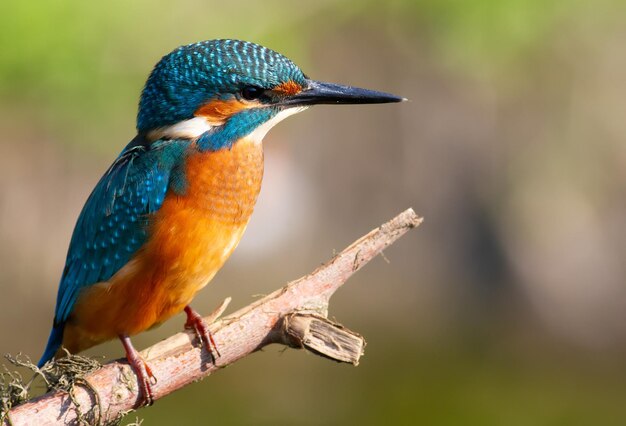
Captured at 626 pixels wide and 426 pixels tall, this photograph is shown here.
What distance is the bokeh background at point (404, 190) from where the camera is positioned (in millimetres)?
8230

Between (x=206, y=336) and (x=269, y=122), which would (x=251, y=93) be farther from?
(x=206, y=336)

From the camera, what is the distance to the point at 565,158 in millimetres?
9609

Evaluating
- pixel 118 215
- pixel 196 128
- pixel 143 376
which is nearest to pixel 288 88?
pixel 196 128

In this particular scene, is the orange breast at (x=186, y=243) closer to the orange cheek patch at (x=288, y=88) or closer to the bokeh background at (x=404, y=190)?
the orange cheek patch at (x=288, y=88)

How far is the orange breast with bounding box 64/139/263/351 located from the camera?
3.54 m

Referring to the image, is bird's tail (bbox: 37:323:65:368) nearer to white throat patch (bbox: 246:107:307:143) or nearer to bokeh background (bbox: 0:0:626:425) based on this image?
white throat patch (bbox: 246:107:307:143)

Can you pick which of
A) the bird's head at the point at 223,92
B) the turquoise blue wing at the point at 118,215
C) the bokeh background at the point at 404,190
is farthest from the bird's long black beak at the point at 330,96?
the bokeh background at the point at 404,190

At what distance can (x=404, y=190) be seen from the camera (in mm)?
9695

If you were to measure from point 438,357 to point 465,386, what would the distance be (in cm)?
51

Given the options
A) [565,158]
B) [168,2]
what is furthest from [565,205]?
[168,2]

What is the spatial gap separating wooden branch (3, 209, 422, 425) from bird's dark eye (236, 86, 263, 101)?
1.98 feet

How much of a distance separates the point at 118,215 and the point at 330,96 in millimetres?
847

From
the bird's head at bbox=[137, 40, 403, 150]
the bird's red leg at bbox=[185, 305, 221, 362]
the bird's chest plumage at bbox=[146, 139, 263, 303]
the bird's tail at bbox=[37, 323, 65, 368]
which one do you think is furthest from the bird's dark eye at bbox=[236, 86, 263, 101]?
the bird's tail at bbox=[37, 323, 65, 368]

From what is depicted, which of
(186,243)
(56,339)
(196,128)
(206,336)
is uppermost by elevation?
(196,128)
